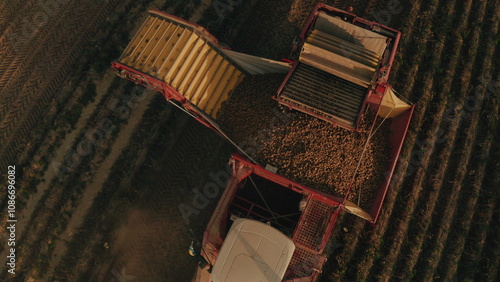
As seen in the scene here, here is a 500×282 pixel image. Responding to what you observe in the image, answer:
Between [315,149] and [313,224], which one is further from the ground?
[315,149]

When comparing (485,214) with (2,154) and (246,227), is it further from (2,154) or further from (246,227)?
(2,154)

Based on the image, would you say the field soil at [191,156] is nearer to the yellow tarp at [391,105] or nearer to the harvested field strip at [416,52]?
the harvested field strip at [416,52]

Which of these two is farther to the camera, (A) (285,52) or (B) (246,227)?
(A) (285,52)

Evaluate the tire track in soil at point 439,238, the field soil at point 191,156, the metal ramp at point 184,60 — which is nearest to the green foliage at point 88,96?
the field soil at point 191,156

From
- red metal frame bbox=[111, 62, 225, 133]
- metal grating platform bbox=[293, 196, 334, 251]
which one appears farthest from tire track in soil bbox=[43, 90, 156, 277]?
metal grating platform bbox=[293, 196, 334, 251]

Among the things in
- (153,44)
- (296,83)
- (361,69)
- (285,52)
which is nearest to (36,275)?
(153,44)

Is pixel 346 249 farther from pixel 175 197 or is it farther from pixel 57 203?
pixel 57 203

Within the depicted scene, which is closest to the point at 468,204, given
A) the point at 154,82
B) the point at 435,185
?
the point at 435,185
